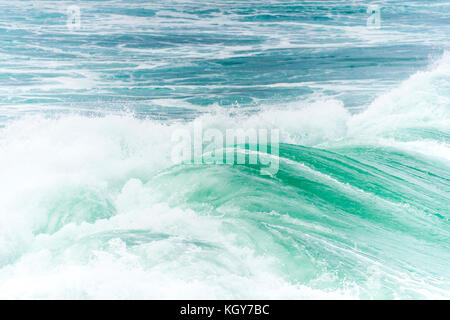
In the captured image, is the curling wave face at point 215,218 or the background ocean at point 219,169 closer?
the curling wave face at point 215,218

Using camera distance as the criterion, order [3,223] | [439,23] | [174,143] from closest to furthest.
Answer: [3,223] → [174,143] → [439,23]

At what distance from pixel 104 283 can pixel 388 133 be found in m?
6.26

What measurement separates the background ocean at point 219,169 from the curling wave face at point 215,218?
0.02 m

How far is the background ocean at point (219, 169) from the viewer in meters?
3.71

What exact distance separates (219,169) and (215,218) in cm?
125

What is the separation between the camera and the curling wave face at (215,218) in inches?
138

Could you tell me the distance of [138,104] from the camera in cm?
1021

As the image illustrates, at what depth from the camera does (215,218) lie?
4.64m

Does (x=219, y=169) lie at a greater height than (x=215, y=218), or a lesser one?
greater

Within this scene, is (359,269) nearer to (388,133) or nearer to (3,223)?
(3,223)

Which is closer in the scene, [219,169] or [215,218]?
[215,218]

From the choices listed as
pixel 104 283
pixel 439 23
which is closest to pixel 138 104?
pixel 104 283

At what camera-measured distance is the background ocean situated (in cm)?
371

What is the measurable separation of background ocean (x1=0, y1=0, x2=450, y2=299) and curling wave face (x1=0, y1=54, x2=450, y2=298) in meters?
0.02
